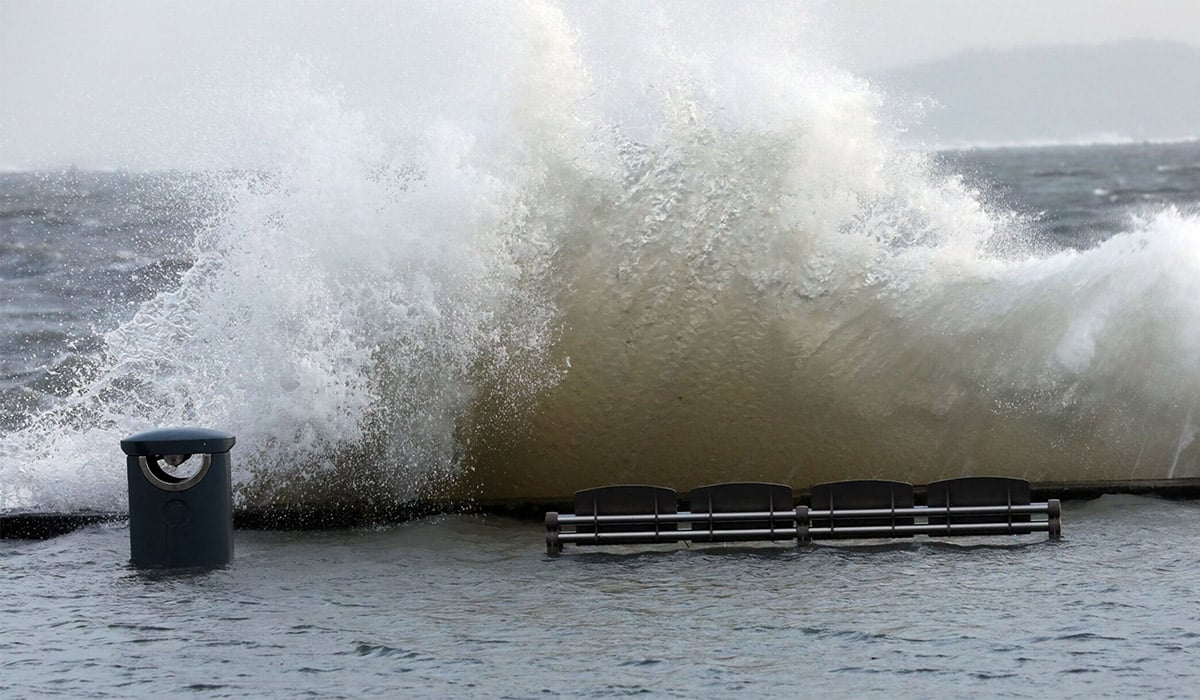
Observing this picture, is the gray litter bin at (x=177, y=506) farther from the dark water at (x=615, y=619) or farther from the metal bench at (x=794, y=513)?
the metal bench at (x=794, y=513)

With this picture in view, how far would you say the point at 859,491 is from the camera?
523 inches

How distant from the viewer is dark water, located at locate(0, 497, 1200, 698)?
30.6 ft

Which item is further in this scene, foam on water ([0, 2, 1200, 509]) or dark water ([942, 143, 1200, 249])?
dark water ([942, 143, 1200, 249])

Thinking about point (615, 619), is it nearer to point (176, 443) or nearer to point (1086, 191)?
point (176, 443)

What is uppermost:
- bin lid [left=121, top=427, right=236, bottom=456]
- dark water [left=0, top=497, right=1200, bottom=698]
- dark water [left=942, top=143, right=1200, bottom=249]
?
dark water [left=942, top=143, right=1200, bottom=249]

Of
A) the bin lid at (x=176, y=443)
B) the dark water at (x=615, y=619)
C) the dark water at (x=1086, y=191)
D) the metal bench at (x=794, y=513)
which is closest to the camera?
the dark water at (x=615, y=619)

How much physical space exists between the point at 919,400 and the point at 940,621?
6783 millimetres

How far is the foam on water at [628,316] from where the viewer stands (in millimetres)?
15812

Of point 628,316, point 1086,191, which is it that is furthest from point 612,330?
point 1086,191

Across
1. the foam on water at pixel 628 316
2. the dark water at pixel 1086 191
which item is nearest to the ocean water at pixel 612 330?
the foam on water at pixel 628 316

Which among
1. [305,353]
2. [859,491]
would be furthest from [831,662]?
[305,353]

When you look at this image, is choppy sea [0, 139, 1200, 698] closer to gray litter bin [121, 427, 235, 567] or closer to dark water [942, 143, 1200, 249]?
gray litter bin [121, 427, 235, 567]

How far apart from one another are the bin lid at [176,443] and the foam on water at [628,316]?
2.29m

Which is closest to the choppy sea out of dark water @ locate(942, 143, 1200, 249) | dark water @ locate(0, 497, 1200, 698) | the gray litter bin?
dark water @ locate(0, 497, 1200, 698)
